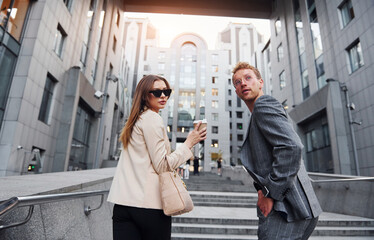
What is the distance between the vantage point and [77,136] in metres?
19.5

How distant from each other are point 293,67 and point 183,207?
25.1 m

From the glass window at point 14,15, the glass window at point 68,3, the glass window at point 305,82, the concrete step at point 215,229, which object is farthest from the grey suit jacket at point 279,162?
the glass window at point 305,82

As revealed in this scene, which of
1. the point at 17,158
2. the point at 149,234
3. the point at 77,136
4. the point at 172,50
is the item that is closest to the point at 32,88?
the point at 17,158

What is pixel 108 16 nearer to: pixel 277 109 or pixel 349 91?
pixel 349 91

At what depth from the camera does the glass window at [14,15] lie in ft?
40.0

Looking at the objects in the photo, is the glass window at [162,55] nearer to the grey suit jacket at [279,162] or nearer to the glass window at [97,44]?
the glass window at [97,44]

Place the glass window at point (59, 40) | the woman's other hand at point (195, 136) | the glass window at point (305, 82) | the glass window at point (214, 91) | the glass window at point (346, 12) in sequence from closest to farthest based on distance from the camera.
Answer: the woman's other hand at point (195, 136) → the glass window at point (59, 40) → the glass window at point (346, 12) → the glass window at point (305, 82) → the glass window at point (214, 91)

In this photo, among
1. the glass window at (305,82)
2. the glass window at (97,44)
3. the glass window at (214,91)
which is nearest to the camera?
the glass window at (305,82)

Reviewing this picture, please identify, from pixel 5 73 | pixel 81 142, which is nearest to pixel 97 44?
pixel 81 142

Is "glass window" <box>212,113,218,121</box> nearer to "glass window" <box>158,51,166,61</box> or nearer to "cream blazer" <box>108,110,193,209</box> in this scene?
"glass window" <box>158,51,166,61</box>

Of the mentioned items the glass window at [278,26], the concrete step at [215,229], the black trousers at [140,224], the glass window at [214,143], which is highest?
the glass window at [278,26]

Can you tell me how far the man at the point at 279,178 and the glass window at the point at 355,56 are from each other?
17298 millimetres

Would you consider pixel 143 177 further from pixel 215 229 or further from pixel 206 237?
pixel 215 229

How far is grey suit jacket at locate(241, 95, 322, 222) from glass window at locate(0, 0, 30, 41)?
14.8 m
